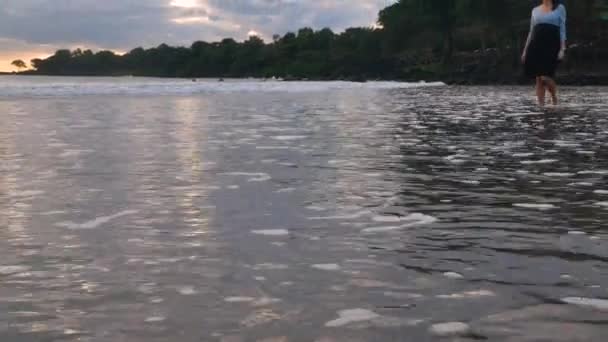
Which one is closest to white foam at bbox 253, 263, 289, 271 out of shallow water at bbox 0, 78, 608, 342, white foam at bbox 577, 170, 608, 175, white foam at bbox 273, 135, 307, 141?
shallow water at bbox 0, 78, 608, 342

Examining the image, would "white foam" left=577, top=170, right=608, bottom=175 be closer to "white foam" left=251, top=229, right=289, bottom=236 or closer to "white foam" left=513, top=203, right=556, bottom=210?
"white foam" left=513, top=203, right=556, bottom=210

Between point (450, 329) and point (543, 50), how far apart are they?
10673 mm

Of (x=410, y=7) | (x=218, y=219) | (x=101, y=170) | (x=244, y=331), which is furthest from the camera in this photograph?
(x=410, y=7)

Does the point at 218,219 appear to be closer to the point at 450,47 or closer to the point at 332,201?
the point at 332,201

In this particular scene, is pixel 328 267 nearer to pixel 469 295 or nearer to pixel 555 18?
pixel 469 295

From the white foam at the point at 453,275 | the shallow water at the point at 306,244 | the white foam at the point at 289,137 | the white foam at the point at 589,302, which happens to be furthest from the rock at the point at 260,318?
the white foam at the point at 289,137

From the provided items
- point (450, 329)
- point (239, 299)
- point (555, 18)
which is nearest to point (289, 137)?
point (555, 18)

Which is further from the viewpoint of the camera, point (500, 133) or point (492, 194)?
point (500, 133)

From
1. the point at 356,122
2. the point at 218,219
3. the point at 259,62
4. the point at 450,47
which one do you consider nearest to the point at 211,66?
the point at 259,62

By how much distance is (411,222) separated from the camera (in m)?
3.96

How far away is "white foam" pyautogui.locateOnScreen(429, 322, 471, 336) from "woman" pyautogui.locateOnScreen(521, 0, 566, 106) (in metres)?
10.5

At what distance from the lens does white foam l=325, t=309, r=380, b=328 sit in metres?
2.43

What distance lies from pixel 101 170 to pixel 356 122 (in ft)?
19.1

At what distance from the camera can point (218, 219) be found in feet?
13.3
